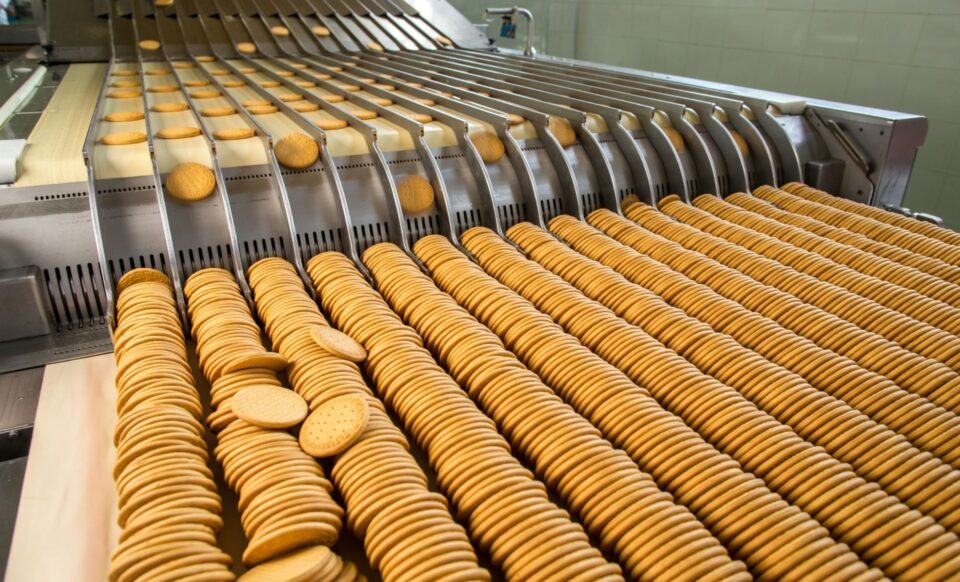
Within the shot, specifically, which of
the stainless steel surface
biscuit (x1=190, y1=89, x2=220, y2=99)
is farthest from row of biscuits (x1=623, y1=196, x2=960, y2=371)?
biscuit (x1=190, y1=89, x2=220, y2=99)

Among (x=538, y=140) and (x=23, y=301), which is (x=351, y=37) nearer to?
(x=538, y=140)

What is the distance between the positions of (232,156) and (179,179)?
0.82ft

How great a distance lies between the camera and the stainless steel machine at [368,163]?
212 cm

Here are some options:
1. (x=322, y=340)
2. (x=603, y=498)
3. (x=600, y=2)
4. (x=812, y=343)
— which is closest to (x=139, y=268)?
(x=322, y=340)

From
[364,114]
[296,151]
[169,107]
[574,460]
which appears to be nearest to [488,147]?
[364,114]

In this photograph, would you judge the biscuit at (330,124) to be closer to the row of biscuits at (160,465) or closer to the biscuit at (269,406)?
the row of biscuits at (160,465)

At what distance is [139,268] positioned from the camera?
2.19 metres

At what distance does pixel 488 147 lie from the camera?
2.85 meters

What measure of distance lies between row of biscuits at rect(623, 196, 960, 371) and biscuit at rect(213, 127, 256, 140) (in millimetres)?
1738

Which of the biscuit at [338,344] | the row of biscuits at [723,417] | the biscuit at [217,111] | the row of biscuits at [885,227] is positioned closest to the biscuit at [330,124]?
the biscuit at [217,111]

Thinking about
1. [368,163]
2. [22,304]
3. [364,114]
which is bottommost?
[22,304]

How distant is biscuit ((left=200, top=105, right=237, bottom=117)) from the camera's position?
312 cm

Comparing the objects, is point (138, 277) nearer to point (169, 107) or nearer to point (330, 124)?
point (330, 124)

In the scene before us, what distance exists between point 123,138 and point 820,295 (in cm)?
262
